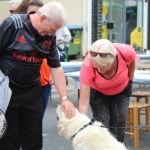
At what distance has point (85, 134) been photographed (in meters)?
3.11

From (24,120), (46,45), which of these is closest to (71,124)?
(24,120)

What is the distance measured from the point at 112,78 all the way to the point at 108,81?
0.05 m

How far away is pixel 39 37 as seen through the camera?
3209 millimetres

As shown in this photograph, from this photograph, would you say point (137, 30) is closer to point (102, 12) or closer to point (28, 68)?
point (102, 12)

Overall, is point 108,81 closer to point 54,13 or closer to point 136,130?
point 54,13

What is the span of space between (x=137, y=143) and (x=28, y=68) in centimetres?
279

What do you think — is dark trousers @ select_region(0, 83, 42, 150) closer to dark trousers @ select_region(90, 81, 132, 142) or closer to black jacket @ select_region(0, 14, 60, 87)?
black jacket @ select_region(0, 14, 60, 87)

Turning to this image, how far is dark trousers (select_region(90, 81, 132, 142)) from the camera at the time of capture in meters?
4.13

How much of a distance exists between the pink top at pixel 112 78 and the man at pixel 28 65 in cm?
30

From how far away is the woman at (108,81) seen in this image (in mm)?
3543

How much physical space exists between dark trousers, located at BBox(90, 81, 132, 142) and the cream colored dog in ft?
2.87

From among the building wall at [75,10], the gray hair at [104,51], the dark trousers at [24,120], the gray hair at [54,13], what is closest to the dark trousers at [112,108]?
the gray hair at [104,51]

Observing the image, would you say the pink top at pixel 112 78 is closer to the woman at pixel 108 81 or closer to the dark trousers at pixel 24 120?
the woman at pixel 108 81

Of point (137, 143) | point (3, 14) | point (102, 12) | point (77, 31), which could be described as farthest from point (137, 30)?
point (137, 143)
